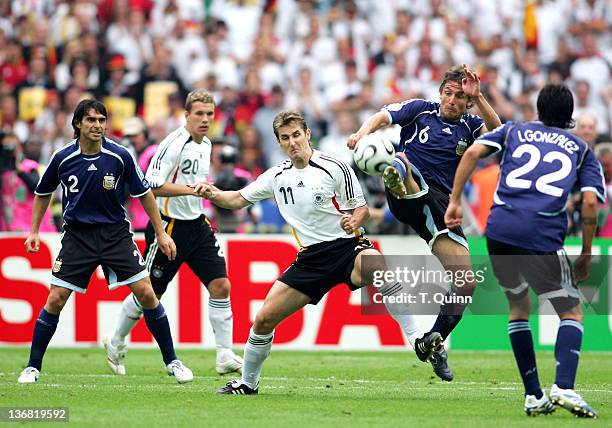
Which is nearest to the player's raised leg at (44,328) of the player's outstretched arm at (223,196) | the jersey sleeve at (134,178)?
the jersey sleeve at (134,178)

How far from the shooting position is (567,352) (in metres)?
8.73

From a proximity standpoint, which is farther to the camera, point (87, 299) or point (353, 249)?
point (87, 299)

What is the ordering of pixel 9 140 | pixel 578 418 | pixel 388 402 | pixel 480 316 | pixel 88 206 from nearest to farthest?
pixel 578 418 < pixel 388 402 < pixel 88 206 < pixel 480 316 < pixel 9 140

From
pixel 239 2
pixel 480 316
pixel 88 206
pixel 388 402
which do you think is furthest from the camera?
pixel 239 2

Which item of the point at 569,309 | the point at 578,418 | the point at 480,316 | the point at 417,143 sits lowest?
the point at 480,316

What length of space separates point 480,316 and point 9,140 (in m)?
7.04

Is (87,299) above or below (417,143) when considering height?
below

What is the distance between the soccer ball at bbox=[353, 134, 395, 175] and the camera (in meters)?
9.87

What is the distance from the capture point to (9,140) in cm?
1662

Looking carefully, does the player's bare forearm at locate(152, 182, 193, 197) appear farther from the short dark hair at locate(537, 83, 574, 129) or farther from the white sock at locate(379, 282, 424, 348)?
the short dark hair at locate(537, 83, 574, 129)

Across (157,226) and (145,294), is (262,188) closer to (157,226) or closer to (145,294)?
(157,226)

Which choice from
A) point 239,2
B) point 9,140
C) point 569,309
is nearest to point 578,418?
point 569,309

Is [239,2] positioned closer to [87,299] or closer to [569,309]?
Result: [87,299]

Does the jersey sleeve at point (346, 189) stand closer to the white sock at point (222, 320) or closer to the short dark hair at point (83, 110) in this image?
the short dark hair at point (83, 110)
